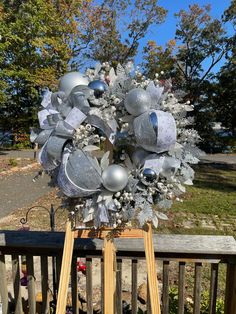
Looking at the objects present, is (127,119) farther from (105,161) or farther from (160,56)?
(160,56)

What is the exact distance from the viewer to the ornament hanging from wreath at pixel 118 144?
1415mm

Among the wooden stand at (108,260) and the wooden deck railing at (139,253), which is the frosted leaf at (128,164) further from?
the wooden deck railing at (139,253)

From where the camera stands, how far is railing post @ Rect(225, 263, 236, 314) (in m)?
1.90

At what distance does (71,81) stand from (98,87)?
0.17 meters

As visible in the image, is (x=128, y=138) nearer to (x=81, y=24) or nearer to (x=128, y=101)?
(x=128, y=101)

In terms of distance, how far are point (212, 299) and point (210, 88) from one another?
15632mm

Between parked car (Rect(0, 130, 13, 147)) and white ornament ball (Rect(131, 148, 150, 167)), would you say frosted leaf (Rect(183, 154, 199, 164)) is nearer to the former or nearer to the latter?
white ornament ball (Rect(131, 148, 150, 167))

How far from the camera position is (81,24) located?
50.9ft

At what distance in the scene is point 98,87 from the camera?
145 centimetres

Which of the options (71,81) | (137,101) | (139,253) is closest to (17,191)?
(139,253)

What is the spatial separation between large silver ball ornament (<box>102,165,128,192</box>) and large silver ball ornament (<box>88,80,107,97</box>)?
34 cm

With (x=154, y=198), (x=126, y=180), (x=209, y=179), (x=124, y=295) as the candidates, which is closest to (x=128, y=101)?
(x=126, y=180)

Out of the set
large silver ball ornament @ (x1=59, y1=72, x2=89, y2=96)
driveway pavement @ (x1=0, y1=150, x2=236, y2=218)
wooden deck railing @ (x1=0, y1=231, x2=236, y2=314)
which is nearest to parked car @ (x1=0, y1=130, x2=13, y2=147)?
driveway pavement @ (x1=0, y1=150, x2=236, y2=218)

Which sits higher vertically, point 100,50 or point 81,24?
point 81,24
